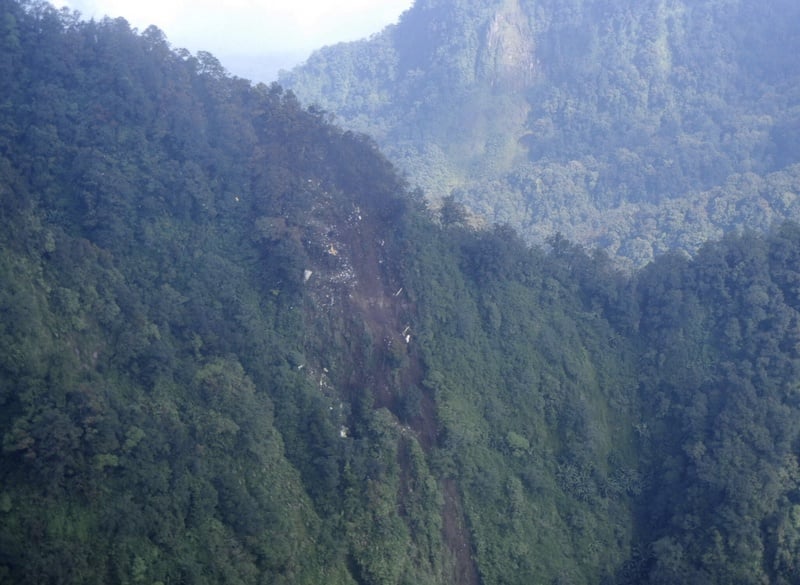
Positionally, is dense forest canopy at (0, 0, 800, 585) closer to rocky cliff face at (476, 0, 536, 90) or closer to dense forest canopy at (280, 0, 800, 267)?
dense forest canopy at (280, 0, 800, 267)

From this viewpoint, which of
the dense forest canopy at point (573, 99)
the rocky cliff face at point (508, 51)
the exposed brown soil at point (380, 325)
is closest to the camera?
the exposed brown soil at point (380, 325)

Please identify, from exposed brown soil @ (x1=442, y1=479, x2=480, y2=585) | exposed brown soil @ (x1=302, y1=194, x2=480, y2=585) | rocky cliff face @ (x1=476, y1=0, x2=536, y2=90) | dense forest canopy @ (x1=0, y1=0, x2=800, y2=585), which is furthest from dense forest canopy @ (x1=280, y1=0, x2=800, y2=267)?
exposed brown soil @ (x1=442, y1=479, x2=480, y2=585)

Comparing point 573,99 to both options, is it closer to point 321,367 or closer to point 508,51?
point 508,51

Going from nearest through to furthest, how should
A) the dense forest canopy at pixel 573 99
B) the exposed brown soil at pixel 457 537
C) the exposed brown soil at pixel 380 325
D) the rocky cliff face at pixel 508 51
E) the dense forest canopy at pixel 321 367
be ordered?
the dense forest canopy at pixel 321 367, the exposed brown soil at pixel 457 537, the exposed brown soil at pixel 380 325, the dense forest canopy at pixel 573 99, the rocky cliff face at pixel 508 51

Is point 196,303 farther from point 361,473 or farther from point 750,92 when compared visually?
point 750,92

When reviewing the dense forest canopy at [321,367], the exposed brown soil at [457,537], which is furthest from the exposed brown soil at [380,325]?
the dense forest canopy at [321,367]

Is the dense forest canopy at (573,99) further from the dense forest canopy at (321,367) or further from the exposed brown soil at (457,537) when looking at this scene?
the exposed brown soil at (457,537)

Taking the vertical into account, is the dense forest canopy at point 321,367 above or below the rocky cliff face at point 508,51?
below
